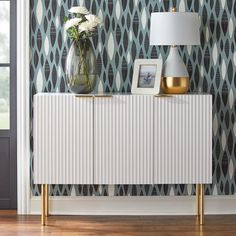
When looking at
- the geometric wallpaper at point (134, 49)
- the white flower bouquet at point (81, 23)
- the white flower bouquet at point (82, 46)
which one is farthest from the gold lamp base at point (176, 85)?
the white flower bouquet at point (81, 23)

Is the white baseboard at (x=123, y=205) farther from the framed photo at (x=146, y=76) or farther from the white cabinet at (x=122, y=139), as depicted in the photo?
the framed photo at (x=146, y=76)

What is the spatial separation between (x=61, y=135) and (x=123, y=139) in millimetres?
420

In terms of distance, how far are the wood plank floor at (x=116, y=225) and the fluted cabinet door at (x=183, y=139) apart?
0.31 metres

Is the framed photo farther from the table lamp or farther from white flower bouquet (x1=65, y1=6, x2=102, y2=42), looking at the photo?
white flower bouquet (x1=65, y1=6, x2=102, y2=42)

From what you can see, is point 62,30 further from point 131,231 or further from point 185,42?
point 131,231

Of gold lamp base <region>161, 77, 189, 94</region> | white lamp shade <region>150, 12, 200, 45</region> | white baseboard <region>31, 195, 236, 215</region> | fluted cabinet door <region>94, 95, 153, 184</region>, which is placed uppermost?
white lamp shade <region>150, 12, 200, 45</region>

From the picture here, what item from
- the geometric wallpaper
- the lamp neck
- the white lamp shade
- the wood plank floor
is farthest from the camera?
the geometric wallpaper

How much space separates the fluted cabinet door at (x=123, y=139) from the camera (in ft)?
16.9

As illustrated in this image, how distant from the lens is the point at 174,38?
514 cm

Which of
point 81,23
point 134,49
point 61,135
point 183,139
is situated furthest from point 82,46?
point 183,139

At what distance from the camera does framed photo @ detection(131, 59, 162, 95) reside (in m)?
5.22

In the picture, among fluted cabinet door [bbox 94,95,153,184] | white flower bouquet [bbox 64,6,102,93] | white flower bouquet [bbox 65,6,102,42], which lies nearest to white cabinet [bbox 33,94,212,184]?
fluted cabinet door [bbox 94,95,153,184]

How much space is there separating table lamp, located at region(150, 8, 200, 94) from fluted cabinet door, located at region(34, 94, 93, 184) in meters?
0.57

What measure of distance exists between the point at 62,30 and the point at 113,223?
1.41m
